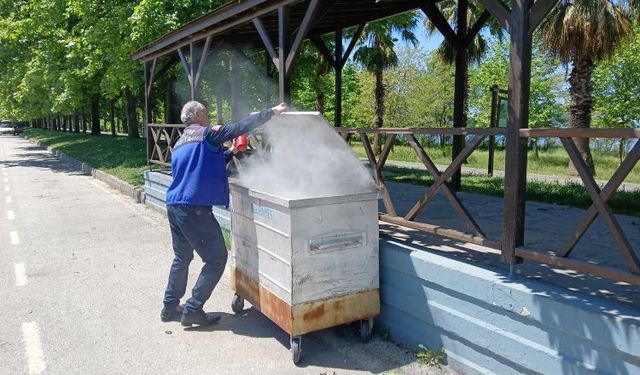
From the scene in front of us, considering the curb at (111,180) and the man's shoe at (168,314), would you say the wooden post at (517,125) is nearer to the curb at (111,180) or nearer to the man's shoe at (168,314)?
the man's shoe at (168,314)

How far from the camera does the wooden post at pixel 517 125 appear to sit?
342 cm

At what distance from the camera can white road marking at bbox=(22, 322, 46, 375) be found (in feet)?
12.7

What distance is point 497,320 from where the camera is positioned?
131 inches

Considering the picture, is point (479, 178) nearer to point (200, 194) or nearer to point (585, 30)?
point (585, 30)

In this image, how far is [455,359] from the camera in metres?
3.65

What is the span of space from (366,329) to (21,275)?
432 cm

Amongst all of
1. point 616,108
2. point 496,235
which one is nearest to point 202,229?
point 496,235

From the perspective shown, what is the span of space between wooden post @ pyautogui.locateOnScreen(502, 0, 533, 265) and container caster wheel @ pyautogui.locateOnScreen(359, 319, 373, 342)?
1.22 metres

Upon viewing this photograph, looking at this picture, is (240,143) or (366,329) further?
(240,143)

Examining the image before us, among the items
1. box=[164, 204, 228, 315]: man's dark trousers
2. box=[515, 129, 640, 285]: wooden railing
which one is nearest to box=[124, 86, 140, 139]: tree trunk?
box=[164, 204, 228, 315]: man's dark trousers

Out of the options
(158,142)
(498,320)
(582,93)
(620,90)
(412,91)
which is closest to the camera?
(498,320)

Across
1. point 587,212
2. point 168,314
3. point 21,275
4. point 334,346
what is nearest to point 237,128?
point 168,314

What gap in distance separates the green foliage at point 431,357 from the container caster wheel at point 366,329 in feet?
1.52

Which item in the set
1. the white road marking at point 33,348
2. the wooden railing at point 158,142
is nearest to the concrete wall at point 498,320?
the white road marking at point 33,348
